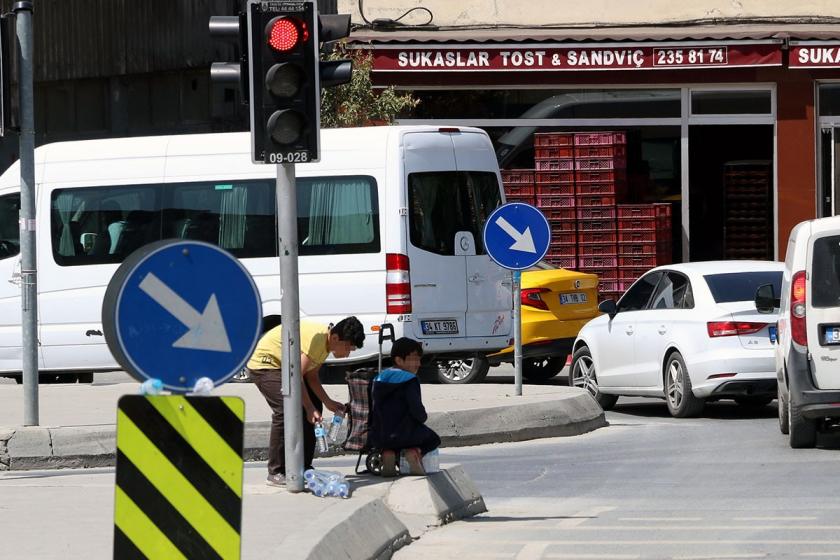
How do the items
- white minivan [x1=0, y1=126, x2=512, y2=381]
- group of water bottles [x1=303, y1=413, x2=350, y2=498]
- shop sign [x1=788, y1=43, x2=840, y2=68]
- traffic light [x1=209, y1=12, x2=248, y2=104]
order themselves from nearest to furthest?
traffic light [x1=209, y1=12, x2=248, y2=104] → group of water bottles [x1=303, y1=413, x2=350, y2=498] → white minivan [x1=0, y1=126, x2=512, y2=381] → shop sign [x1=788, y1=43, x2=840, y2=68]

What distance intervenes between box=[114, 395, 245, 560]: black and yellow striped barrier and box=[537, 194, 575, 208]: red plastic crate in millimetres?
17845

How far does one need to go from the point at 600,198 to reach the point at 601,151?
2.15 feet

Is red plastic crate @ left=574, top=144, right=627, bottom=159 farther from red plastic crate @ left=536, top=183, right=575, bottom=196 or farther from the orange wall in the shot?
the orange wall

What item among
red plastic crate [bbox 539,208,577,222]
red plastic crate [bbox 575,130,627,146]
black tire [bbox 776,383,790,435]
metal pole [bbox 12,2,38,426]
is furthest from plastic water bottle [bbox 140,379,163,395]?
red plastic crate [bbox 575,130,627,146]

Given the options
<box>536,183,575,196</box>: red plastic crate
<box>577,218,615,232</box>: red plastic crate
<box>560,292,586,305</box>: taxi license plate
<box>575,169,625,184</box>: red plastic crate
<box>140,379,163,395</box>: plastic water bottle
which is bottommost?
<box>560,292,586,305</box>: taxi license plate

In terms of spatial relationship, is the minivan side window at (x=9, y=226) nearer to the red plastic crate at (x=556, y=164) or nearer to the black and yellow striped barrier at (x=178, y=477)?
the red plastic crate at (x=556, y=164)

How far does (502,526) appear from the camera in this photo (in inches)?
382

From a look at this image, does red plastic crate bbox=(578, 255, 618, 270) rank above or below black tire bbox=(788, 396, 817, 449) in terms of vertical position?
above

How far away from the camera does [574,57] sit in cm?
2297

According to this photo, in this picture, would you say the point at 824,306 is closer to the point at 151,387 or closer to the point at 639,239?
the point at 151,387

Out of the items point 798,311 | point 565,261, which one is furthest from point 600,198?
point 798,311

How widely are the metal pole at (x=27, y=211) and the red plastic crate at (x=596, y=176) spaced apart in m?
12.0

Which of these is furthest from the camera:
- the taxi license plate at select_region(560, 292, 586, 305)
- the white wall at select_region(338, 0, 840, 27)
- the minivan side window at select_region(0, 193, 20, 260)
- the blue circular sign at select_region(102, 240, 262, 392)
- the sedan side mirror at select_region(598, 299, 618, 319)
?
the white wall at select_region(338, 0, 840, 27)

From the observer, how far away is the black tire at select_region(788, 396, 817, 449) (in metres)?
12.8
